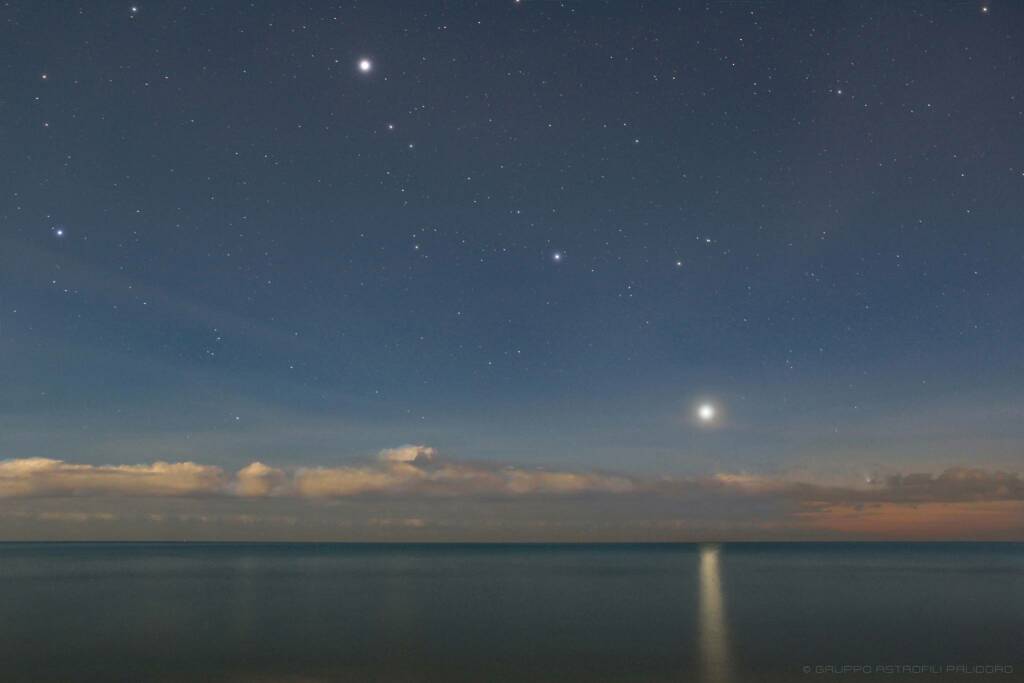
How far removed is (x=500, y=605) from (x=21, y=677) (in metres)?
32.3

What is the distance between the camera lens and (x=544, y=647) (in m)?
33.8

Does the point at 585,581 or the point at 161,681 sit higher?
the point at 161,681

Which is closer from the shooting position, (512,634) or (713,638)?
(713,638)

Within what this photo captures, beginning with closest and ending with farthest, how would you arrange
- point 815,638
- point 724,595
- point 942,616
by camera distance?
1. point 815,638
2. point 942,616
3. point 724,595

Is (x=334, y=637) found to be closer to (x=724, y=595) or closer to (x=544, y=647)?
(x=544, y=647)

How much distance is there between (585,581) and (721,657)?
4891cm

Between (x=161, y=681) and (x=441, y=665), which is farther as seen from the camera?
(x=441, y=665)

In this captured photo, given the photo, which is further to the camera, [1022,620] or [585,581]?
[585,581]

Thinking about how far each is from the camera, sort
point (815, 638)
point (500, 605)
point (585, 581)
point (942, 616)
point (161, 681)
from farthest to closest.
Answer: point (585, 581) → point (500, 605) → point (942, 616) → point (815, 638) → point (161, 681)

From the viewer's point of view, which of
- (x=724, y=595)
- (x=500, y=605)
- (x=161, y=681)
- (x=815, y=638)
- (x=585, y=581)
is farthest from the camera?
(x=585, y=581)

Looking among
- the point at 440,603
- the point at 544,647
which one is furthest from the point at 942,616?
the point at 440,603

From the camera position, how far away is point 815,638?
36.0m

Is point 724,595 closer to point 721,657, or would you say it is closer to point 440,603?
point 440,603

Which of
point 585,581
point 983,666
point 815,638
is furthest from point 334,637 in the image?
point 585,581
